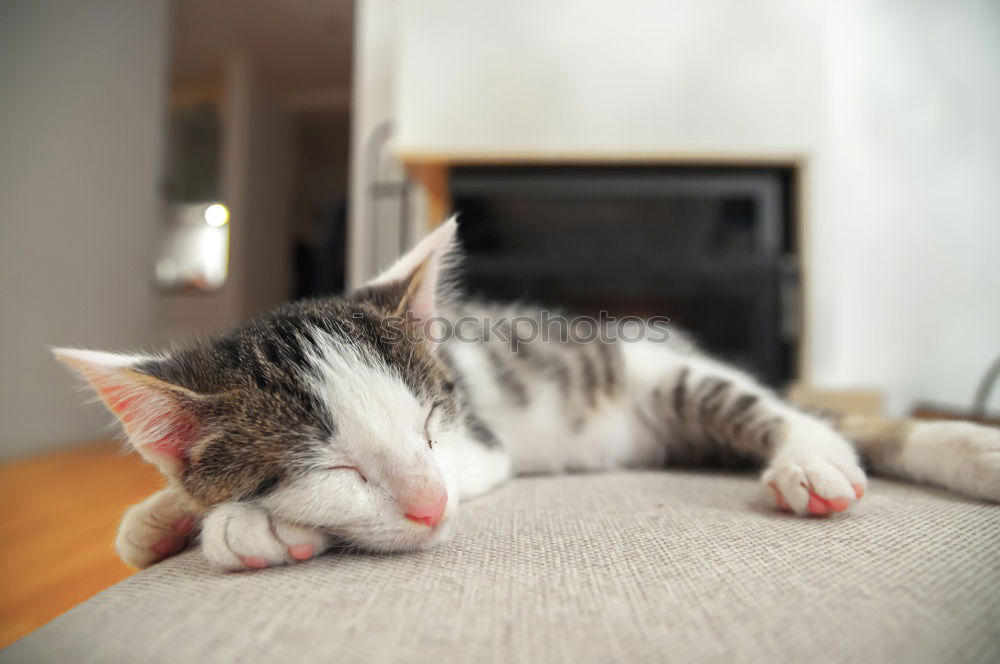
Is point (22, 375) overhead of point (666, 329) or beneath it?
beneath

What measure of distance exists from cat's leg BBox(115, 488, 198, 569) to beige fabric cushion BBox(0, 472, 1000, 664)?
0.24ft

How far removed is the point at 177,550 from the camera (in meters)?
0.58

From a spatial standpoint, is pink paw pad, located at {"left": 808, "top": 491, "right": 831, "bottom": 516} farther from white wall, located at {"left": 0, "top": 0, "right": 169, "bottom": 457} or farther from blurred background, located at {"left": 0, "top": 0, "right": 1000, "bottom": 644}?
white wall, located at {"left": 0, "top": 0, "right": 169, "bottom": 457}

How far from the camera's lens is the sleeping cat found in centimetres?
48

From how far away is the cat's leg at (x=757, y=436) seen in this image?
1.85 ft

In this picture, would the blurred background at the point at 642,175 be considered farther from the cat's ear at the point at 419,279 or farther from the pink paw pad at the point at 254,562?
the pink paw pad at the point at 254,562

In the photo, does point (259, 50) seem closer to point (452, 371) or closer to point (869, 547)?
point (452, 371)

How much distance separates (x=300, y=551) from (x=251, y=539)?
1.8 inches

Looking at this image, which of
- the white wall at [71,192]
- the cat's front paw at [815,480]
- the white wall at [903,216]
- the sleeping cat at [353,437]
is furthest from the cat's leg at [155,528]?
the white wall at [903,216]

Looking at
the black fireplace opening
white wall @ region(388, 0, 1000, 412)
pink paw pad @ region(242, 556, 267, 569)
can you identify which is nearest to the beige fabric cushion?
pink paw pad @ region(242, 556, 267, 569)

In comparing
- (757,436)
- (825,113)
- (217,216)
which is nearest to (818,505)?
(757,436)

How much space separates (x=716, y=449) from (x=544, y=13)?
64.5 inches

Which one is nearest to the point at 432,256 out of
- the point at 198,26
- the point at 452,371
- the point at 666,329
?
the point at 452,371

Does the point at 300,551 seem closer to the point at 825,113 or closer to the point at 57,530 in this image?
the point at 57,530
